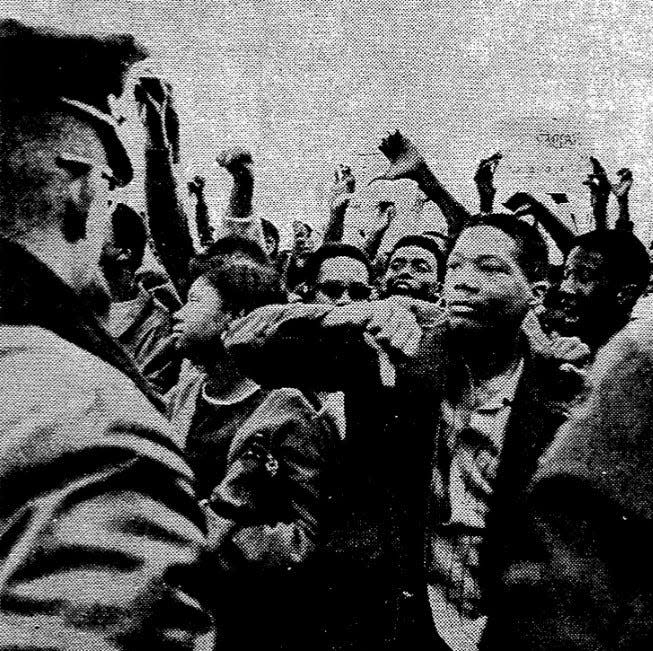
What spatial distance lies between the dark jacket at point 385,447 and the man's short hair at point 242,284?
4.74 feet

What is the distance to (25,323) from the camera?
1413mm

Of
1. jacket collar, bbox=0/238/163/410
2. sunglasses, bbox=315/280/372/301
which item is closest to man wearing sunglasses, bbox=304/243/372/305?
sunglasses, bbox=315/280/372/301

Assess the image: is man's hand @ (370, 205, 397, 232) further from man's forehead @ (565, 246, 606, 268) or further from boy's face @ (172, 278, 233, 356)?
boy's face @ (172, 278, 233, 356)

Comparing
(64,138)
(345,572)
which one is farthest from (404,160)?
(64,138)

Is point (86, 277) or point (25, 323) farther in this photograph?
point (86, 277)

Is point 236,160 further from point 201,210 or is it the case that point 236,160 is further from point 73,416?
point 73,416

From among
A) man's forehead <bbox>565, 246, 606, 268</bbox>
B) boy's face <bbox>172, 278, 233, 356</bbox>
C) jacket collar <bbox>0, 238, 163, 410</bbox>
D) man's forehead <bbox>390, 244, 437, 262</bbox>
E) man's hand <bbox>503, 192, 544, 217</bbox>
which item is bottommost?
boy's face <bbox>172, 278, 233, 356</bbox>

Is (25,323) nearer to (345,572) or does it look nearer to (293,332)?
(293,332)

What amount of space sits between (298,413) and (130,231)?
89.2 inches

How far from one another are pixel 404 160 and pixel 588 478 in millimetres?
4126

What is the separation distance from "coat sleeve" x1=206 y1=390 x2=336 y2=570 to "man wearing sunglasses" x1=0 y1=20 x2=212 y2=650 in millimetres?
1716

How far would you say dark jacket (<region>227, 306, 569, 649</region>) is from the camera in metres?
2.47

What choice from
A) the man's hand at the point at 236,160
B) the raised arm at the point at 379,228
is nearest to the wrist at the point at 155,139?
the man's hand at the point at 236,160

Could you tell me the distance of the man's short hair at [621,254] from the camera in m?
3.99
